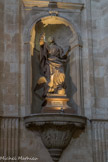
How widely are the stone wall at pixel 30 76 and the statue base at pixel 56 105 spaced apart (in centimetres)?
42

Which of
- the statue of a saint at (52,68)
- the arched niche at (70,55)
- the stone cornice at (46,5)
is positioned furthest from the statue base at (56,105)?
the stone cornice at (46,5)

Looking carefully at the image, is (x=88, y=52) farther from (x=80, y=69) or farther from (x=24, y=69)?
(x=24, y=69)

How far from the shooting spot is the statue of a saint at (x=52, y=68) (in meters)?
10.5

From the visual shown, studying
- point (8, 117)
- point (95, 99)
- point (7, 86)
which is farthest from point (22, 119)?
point (95, 99)

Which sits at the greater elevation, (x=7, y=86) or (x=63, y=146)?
(x=7, y=86)

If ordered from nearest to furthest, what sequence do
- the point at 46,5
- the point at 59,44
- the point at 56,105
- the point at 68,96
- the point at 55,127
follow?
the point at 55,127
the point at 56,105
the point at 68,96
the point at 46,5
the point at 59,44

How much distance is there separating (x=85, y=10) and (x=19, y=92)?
3.52 m

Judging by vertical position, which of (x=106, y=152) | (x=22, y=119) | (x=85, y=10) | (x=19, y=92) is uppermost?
(x=85, y=10)

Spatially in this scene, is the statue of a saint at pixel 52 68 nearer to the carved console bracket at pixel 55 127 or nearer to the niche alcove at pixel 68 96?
the niche alcove at pixel 68 96

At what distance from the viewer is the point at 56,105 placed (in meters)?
10.2

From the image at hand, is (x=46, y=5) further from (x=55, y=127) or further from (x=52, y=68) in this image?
(x=55, y=127)

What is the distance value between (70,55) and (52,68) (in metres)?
0.88

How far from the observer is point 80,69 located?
10625 mm

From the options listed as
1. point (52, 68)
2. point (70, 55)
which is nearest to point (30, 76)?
point (52, 68)
